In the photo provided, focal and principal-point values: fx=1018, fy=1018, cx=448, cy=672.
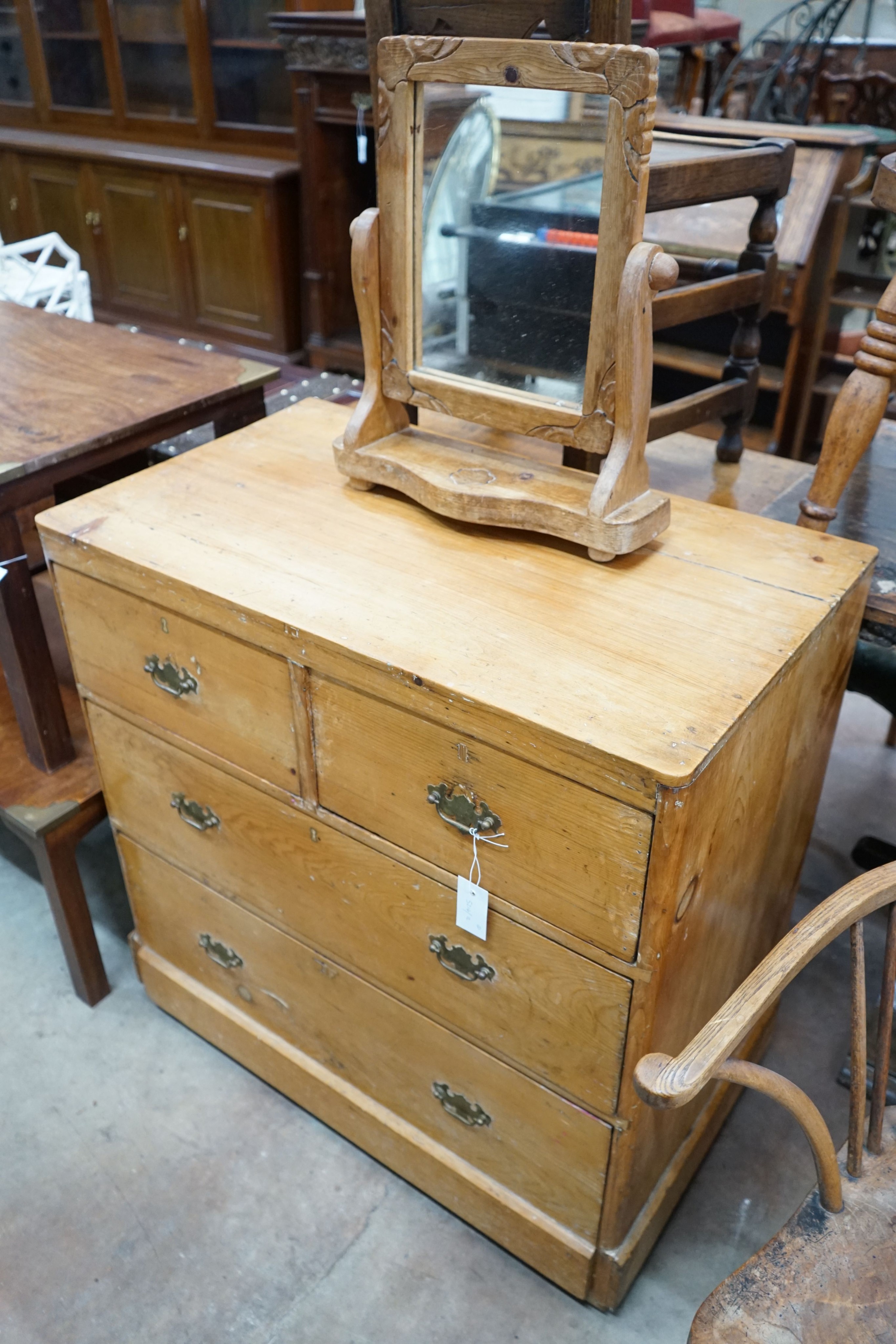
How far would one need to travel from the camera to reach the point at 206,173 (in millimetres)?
3939

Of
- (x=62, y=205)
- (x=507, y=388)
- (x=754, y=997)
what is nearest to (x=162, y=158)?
(x=62, y=205)

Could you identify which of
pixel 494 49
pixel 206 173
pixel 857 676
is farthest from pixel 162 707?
pixel 206 173

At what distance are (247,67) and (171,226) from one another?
68cm

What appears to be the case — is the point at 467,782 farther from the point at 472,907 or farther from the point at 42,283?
the point at 42,283

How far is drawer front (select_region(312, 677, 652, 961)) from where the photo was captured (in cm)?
96

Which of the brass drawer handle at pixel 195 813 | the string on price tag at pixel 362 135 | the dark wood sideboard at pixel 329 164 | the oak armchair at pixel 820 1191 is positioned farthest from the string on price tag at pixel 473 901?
the string on price tag at pixel 362 135

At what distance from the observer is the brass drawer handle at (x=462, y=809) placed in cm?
104

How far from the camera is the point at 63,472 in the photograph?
1.49 metres

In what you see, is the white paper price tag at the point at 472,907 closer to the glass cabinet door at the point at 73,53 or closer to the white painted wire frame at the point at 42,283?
the white painted wire frame at the point at 42,283

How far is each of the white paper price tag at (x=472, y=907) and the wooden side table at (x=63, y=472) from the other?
0.76 meters

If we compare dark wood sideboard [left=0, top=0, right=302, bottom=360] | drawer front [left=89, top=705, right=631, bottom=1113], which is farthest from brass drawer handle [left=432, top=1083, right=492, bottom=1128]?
dark wood sideboard [left=0, top=0, right=302, bottom=360]

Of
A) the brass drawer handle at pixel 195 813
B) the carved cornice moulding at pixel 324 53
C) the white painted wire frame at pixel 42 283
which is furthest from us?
the carved cornice moulding at pixel 324 53

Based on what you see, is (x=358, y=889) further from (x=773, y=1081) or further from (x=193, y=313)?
(x=193, y=313)

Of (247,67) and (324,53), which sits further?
(247,67)
